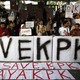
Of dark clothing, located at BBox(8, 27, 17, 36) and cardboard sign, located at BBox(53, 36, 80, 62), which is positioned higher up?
dark clothing, located at BBox(8, 27, 17, 36)

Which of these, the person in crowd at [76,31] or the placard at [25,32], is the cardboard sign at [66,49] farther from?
the placard at [25,32]

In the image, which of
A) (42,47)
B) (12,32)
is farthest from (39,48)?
(12,32)

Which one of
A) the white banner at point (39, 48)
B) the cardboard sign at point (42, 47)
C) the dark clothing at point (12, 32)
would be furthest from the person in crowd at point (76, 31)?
the dark clothing at point (12, 32)

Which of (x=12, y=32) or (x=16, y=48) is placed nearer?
(x=16, y=48)

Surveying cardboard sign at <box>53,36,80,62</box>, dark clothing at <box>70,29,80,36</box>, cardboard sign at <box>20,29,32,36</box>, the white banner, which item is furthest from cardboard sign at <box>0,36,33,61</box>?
dark clothing at <box>70,29,80,36</box>

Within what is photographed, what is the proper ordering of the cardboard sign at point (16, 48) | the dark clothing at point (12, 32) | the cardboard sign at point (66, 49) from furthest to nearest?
the dark clothing at point (12, 32) → the cardboard sign at point (66, 49) → the cardboard sign at point (16, 48)

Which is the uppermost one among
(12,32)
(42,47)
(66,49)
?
(12,32)

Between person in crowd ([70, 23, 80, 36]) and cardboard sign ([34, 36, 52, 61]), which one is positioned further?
person in crowd ([70, 23, 80, 36])

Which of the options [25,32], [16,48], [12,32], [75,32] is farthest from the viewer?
[12,32]

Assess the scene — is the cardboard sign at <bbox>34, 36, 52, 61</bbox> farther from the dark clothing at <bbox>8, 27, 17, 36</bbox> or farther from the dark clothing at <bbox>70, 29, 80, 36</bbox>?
the dark clothing at <bbox>8, 27, 17, 36</bbox>

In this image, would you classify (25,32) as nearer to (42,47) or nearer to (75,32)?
(42,47)

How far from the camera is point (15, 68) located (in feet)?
39.8

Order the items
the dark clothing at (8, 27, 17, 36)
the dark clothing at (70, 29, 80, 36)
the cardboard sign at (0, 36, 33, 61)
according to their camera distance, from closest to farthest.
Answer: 1. the cardboard sign at (0, 36, 33, 61)
2. the dark clothing at (70, 29, 80, 36)
3. the dark clothing at (8, 27, 17, 36)

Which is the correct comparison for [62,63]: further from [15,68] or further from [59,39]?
[15,68]
